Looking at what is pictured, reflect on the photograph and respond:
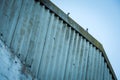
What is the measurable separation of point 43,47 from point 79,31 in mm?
1560

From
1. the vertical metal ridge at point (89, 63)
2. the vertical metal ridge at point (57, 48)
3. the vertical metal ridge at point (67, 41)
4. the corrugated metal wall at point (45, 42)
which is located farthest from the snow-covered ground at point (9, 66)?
the vertical metal ridge at point (89, 63)

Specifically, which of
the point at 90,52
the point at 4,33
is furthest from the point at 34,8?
the point at 90,52

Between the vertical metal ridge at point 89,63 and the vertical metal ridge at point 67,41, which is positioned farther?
the vertical metal ridge at point 89,63

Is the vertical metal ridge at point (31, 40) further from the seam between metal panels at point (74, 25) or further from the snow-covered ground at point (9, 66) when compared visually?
the seam between metal panels at point (74, 25)

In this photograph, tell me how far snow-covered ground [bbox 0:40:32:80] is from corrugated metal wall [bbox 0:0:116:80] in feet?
0.72

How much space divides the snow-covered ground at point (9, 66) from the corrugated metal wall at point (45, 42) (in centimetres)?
22

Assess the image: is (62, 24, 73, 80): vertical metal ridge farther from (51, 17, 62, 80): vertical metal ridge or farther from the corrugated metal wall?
(51, 17, 62, 80): vertical metal ridge

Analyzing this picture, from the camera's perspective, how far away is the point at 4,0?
3.85 metres

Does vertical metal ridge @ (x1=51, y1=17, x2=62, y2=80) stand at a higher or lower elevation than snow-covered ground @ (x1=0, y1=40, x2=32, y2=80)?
Result: higher

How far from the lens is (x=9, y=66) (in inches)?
138

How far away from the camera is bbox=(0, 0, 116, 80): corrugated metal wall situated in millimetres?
3928

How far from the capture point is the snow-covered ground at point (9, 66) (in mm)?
3415

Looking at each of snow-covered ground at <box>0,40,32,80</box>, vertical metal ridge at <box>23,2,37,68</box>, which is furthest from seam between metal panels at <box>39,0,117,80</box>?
snow-covered ground at <box>0,40,32,80</box>

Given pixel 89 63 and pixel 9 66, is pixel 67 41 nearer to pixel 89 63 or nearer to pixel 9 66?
pixel 89 63
